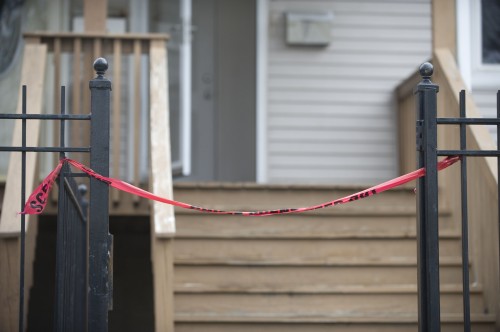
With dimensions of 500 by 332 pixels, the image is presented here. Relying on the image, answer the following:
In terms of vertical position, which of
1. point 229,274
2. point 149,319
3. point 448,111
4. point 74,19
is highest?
point 74,19

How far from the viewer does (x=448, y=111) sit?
18.3 ft

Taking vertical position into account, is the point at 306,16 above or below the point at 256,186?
above

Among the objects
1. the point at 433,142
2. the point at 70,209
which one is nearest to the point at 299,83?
the point at 70,209

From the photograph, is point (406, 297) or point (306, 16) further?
point (306, 16)

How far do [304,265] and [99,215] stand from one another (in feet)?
7.53

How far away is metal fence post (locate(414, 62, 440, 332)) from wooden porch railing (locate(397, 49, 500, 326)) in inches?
62.4

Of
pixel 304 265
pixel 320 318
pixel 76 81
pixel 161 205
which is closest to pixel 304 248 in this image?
pixel 304 265

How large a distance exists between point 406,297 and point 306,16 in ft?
10.9

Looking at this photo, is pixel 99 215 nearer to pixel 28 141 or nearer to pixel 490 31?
pixel 28 141

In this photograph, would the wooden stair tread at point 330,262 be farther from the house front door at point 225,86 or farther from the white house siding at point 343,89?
the house front door at point 225,86

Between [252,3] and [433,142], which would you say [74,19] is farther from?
[433,142]

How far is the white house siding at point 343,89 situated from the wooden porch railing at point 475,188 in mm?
1693

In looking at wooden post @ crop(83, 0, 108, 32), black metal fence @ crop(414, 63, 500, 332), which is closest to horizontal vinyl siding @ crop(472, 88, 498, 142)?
wooden post @ crop(83, 0, 108, 32)

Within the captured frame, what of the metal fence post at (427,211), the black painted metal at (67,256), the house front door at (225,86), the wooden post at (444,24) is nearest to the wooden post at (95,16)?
the black painted metal at (67,256)
